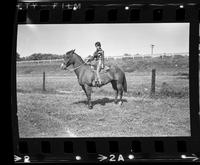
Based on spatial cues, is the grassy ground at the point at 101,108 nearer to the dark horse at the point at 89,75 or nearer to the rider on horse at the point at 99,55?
the dark horse at the point at 89,75

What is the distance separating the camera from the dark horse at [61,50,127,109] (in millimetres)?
3148

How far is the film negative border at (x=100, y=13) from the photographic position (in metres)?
3.09

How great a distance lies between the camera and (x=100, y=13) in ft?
10.2

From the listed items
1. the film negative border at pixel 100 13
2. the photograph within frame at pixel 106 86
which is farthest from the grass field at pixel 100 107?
the film negative border at pixel 100 13

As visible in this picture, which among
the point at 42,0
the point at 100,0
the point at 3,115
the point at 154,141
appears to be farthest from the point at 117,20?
the point at 3,115

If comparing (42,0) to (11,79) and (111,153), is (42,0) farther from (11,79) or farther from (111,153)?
(111,153)

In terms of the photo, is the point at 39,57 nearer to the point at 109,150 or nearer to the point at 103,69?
the point at 103,69

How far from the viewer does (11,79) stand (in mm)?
3178

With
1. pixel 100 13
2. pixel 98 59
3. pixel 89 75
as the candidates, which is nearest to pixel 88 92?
pixel 89 75

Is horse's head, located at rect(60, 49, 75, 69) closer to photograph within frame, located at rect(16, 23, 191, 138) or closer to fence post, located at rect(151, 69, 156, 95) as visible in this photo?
photograph within frame, located at rect(16, 23, 191, 138)

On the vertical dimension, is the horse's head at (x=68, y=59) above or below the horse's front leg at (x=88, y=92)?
above

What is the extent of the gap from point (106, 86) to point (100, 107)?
19 centimetres

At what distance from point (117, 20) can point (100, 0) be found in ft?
0.77

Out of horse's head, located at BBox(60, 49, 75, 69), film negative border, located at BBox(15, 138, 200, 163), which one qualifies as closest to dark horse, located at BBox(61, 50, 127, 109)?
horse's head, located at BBox(60, 49, 75, 69)
